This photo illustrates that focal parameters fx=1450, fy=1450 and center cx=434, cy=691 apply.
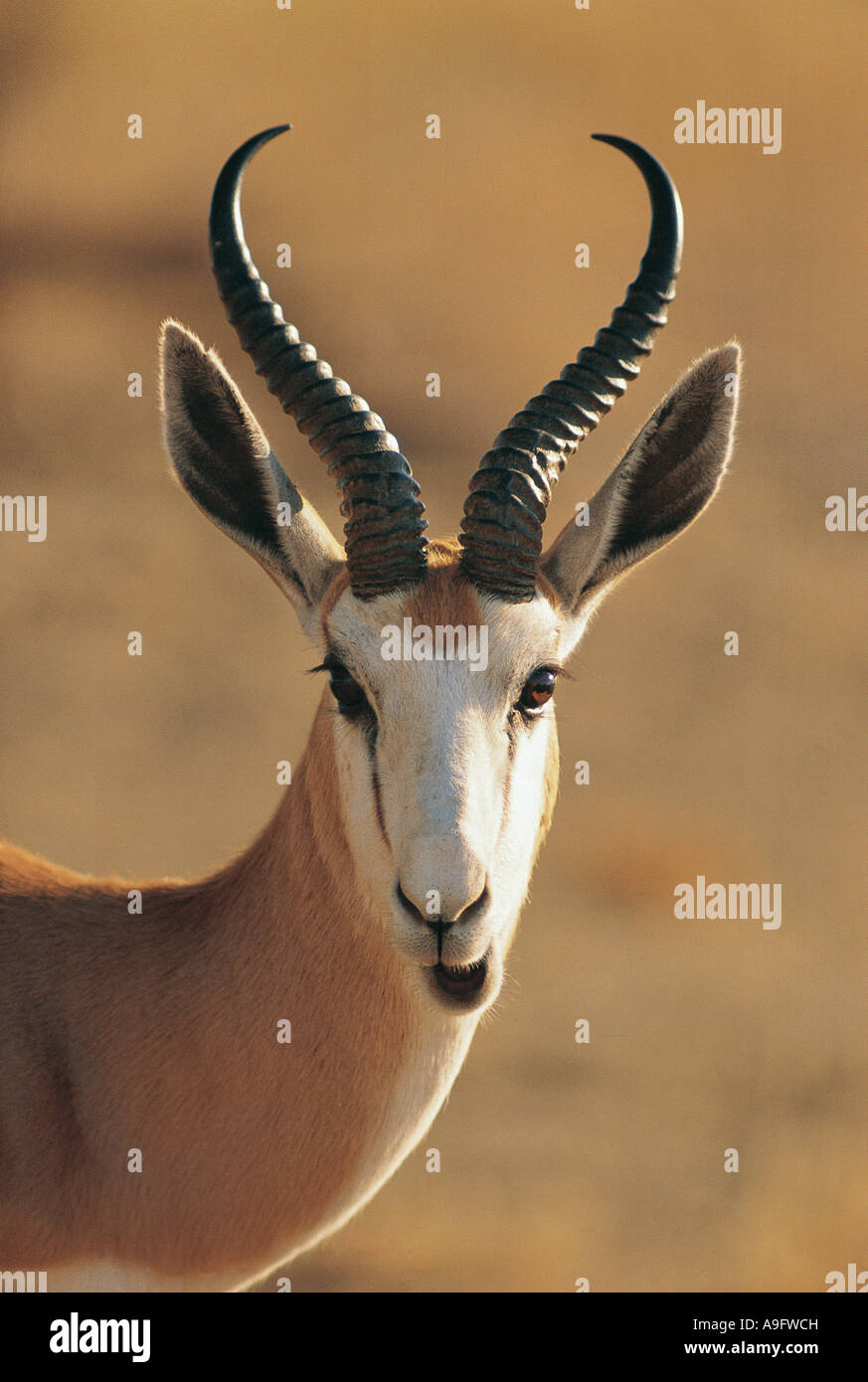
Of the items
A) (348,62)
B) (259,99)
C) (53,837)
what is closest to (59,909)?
(53,837)

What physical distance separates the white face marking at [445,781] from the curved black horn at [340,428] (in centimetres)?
14

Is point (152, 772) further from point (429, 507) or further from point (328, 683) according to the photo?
point (328, 683)

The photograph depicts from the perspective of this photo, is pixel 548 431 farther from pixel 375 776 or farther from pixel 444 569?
pixel 375 776

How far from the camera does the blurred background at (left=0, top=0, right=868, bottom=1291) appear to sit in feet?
33.5

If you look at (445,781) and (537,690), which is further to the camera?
(537,690)

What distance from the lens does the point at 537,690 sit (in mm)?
4652

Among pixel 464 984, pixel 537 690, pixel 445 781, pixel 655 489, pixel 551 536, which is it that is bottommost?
pixel 464 984

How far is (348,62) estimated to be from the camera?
19.6 m

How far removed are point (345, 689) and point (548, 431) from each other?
44.0 inches

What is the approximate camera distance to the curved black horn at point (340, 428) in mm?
4613

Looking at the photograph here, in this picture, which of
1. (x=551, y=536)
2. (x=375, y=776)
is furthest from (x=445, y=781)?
(x=551, y=536)

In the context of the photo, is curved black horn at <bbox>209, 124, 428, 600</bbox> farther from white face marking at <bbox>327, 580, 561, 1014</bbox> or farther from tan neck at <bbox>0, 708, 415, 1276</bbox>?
tan neck at <bbox>0, 708, 415, 1276</bbox>

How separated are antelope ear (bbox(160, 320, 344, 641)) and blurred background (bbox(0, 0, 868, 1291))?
5468 millimetres

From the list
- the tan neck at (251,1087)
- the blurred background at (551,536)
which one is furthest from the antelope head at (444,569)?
the blurred background at (551,536)
